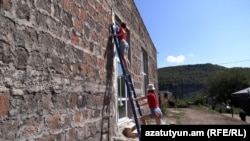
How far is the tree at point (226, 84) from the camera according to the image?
4231 cm

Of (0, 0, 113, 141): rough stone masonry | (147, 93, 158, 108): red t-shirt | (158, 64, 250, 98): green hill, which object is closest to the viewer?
(0, 0, 113, 141): rough stone masonry

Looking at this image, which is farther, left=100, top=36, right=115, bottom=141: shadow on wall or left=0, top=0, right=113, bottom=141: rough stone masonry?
left=100, top=36, right=115, bottom=141: shadow on wall

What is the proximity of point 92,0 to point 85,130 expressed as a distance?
214cm

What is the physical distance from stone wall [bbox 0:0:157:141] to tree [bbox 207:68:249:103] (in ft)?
132

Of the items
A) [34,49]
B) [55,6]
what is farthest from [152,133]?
[55,6]

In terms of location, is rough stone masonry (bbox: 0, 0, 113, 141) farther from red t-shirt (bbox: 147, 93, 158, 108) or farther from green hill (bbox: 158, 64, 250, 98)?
green hill (bbox: 158, 64, 250, 98)

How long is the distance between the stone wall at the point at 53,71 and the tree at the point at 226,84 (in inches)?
1588

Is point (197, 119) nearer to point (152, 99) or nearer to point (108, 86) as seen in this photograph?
point (152, 99)

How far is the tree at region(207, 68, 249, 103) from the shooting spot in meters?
42.3

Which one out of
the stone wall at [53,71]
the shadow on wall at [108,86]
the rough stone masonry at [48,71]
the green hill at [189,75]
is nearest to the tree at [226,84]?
the green hill at [189,75]

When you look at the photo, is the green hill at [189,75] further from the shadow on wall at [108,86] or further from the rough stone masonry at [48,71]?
the rough stone masonry at [48,71]

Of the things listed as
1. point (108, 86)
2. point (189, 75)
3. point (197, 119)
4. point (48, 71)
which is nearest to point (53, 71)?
point (48, 71)

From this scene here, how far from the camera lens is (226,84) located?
143 ft

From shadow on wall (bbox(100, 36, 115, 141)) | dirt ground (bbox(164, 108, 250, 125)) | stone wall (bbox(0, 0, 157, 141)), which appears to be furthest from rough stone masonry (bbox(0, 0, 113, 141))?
dirt ground (bbox(164, 108, 250, 125))
